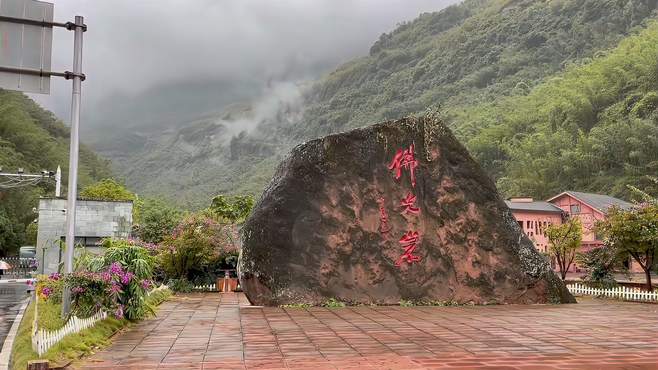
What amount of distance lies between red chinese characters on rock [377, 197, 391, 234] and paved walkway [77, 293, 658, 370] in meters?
1.85

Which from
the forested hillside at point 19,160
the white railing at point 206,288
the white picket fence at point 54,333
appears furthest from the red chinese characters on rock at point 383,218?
the forested hillside at point 19,160

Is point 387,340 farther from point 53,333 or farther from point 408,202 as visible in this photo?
point 408,202

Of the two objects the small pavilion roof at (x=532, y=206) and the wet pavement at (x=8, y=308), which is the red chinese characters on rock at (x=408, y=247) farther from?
the small pavilion roof at (x=532, y=206)

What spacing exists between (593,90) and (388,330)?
43.0 m

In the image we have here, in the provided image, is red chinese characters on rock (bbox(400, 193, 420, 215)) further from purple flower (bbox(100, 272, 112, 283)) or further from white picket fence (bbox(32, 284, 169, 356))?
white picket fence (bbox(32, 284, 169, 356))

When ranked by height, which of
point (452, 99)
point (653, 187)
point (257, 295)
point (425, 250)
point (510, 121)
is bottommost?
point (257, 295)

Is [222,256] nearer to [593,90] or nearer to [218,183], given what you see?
[593,90]

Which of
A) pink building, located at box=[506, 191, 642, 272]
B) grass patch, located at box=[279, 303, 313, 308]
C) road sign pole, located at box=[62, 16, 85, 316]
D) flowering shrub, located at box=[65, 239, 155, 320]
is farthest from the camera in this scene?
pink building, located at box=[506, 191, 642, 272]

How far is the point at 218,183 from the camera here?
81500 millimetres

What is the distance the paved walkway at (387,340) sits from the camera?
19.8 ft

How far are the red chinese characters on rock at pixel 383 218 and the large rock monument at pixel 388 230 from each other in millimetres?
22

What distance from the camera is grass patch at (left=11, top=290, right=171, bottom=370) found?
20.3ft

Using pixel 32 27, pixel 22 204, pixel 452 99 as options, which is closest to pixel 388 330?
pixel 32 27

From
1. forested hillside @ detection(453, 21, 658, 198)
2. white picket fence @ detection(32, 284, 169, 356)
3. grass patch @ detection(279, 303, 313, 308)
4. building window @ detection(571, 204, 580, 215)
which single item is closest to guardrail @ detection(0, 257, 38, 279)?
grass patch @ detection(279, 303, 313, 308)
